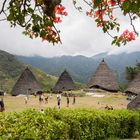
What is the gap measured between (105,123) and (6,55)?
180217 millimetres

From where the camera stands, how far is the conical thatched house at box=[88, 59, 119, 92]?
58531 millimetres

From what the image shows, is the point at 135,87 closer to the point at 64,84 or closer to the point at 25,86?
the point at 64,84

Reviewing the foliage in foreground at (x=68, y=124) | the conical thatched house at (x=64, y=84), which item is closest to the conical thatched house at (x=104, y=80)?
the conical thatched house at (x=64, y=84)

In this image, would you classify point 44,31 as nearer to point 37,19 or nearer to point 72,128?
point 37,19

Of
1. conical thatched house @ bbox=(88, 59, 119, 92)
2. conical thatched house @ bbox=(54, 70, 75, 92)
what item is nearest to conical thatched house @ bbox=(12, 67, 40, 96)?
conical thatched house @ bbox=(54, 70, 75, 92)

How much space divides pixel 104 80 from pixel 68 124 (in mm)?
44464

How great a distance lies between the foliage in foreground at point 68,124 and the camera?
35.1ft

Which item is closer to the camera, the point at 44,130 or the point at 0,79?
the point at 44,130

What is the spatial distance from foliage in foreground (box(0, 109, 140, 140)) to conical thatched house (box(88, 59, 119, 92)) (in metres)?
36.4

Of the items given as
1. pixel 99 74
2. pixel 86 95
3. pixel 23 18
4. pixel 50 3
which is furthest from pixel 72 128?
pixel 99 74

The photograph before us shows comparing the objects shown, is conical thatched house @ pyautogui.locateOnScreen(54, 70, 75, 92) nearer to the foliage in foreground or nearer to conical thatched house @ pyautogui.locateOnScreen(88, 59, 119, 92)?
conical thatched house @ pyautogui.locateOnScreen(88, 59, 119, 92)

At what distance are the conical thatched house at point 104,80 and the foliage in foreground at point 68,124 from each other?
36.4m

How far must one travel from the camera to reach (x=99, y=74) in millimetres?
60062

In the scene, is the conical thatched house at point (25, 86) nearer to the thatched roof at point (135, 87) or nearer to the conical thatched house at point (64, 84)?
the conical thatched house at point (64, 84)
